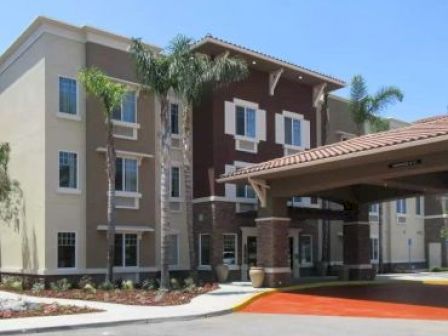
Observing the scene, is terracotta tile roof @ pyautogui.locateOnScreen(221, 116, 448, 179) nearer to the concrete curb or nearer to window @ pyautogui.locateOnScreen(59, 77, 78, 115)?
the concrete curb

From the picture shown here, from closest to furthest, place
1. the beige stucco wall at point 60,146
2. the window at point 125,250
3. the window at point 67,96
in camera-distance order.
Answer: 1. the beige stucco wall at point 60,146
2. the window at point 67,96
3. the window at point 125,250

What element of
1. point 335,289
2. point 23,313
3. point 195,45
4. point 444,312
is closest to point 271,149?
point 195,45

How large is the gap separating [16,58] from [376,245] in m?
25.0

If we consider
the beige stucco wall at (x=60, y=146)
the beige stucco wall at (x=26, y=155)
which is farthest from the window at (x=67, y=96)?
the beige stucco wall at (x=26, y=155)

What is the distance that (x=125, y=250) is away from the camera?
27875 mm

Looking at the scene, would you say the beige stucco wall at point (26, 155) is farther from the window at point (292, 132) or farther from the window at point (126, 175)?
the window at point (292, 132)

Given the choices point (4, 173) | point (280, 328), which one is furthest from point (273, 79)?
point (280, 328)

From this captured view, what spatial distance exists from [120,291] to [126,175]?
670 cm

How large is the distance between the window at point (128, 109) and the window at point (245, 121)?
518 centimetres

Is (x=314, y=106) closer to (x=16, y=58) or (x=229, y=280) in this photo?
(x=229, y=280)

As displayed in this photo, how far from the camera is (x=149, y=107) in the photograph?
96.6 feet

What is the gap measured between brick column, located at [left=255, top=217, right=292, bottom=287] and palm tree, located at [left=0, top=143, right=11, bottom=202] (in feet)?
36.8

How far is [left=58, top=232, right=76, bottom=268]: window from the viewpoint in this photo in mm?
25922

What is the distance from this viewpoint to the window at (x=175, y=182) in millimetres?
30205
